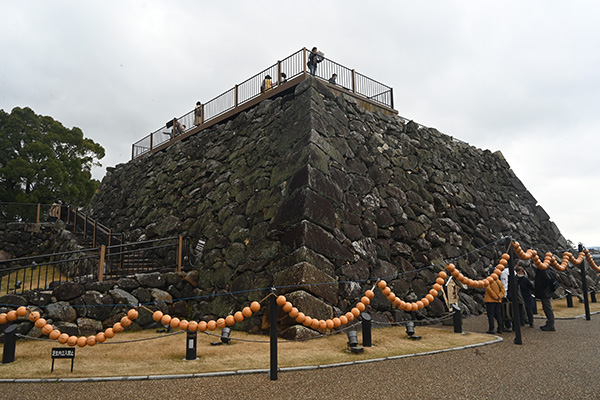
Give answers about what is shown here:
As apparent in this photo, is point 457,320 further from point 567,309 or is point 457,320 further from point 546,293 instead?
point 567,309

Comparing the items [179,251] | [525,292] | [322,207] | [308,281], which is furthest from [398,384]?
[179,251]

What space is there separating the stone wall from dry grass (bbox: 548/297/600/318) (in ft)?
4.54

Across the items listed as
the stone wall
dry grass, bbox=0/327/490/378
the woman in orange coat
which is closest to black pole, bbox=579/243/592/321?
the stone wall

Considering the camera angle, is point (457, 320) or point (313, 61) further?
point (313, 61)

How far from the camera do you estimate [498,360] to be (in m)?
4.62

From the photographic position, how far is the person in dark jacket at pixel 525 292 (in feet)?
23.0

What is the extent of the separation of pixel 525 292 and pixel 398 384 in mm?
4827

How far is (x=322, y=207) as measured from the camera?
7348mm

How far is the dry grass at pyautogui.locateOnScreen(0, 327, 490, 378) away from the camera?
4.29 metres

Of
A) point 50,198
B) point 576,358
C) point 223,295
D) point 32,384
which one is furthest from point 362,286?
point 50,198

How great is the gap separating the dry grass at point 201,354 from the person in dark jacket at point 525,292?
1.48 m

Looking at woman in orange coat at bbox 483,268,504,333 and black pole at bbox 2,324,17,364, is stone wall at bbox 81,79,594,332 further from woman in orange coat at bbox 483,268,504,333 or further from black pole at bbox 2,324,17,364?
black pole at bbox 2,324,17,364

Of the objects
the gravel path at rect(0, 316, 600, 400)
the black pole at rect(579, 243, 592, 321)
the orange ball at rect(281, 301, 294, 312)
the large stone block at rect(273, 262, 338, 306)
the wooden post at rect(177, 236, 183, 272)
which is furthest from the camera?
the wooden post at rect(177, 236, 183, 272)

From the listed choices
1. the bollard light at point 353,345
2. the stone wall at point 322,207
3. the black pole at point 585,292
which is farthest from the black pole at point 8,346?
the black pole at point 585,292
